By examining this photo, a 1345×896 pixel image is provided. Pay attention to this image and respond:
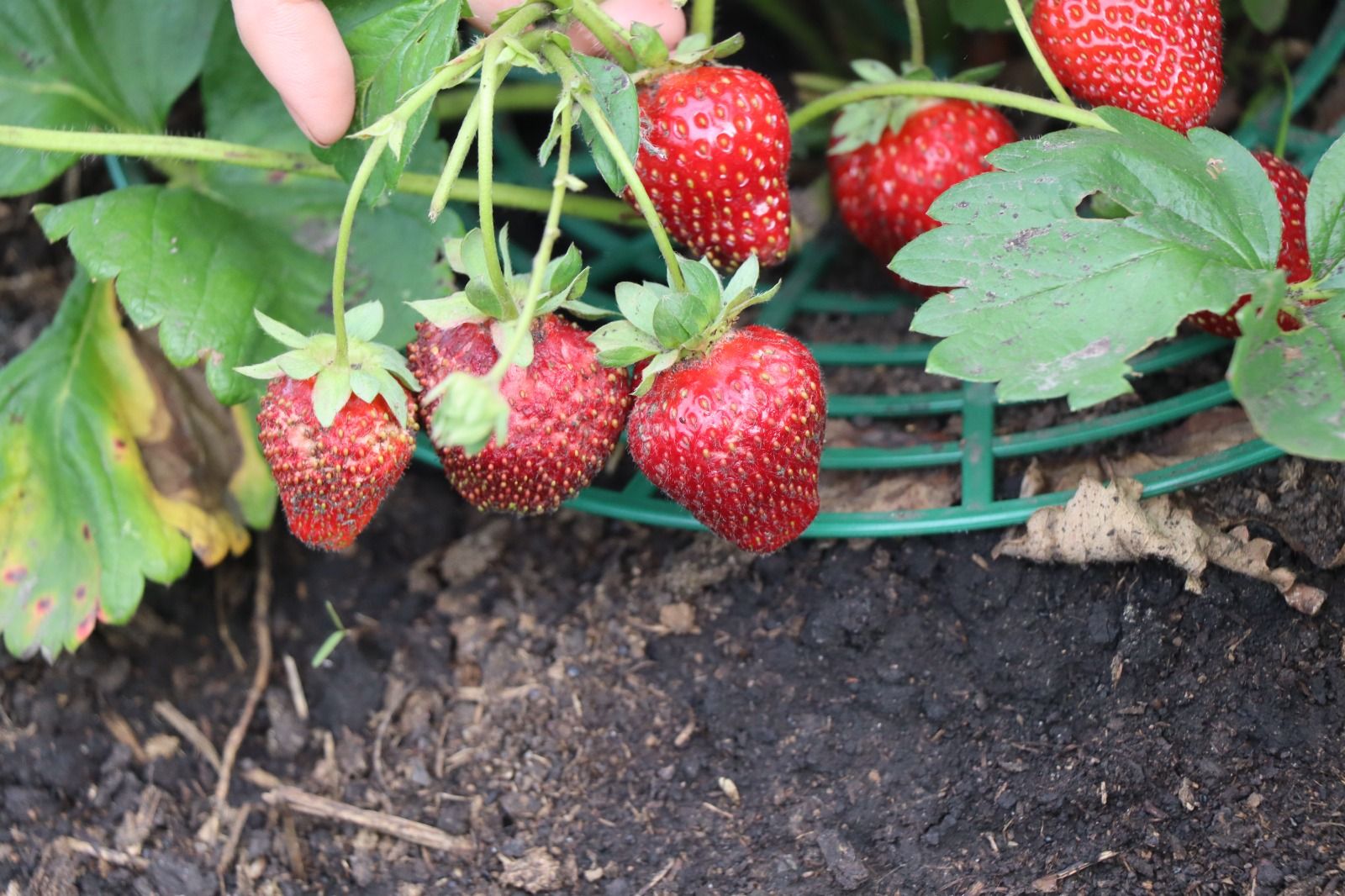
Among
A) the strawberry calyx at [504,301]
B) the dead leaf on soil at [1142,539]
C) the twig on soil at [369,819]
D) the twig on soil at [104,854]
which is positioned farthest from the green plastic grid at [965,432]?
the twig on soil at [104,854]

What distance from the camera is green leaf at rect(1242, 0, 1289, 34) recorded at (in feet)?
5.02

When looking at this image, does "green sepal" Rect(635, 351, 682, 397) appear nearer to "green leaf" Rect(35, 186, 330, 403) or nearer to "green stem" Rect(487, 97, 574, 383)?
"green stem" Rect(487, 97, 574, 383)

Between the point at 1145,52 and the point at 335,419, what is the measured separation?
805 millimetres

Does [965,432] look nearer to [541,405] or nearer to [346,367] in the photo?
[541,405]

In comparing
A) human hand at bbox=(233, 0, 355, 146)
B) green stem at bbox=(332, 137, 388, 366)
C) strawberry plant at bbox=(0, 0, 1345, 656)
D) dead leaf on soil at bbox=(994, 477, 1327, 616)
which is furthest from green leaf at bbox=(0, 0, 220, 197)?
dead leaf on soil at bbox=(994, 477, 1327, 616)

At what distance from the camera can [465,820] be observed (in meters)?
1.21

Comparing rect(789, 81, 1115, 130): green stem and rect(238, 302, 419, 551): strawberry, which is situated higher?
rect(789, 81, 1115, 130): green stem

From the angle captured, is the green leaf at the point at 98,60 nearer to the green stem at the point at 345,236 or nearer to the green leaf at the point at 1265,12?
the green stem at the point at 345,236

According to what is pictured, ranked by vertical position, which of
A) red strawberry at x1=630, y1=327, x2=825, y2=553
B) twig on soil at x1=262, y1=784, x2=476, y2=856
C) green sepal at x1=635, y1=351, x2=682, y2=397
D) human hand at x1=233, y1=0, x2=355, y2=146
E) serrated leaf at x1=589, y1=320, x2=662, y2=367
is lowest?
twig on soil at x1=262, y1=784, x2=476, y2=856

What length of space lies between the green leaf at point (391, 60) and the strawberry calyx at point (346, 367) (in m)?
0.13

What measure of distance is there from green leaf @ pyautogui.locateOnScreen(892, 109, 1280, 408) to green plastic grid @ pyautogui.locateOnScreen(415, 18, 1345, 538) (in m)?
0.22

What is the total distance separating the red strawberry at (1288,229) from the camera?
1146 mm

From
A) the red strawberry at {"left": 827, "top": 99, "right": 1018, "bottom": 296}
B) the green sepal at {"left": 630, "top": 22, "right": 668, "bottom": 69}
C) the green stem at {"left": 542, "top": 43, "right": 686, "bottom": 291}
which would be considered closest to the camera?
the green stem at {"left": 542, "top": 43, "right": 686, "bottom": 291}

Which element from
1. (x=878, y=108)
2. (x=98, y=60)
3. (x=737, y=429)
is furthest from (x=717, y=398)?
(x=98, y=60)
